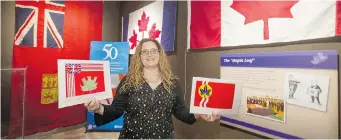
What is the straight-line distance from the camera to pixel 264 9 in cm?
196

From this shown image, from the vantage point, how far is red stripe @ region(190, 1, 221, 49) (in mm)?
2475

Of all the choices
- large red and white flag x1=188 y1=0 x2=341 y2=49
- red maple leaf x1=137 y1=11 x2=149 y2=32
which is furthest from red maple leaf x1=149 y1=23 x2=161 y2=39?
large red and white flag x1=188 y1=0 x2=341 y2=49

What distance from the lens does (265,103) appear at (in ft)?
6.39

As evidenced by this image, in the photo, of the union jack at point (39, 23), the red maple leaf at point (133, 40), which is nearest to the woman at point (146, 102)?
the red maple leaf at point (133, 40)

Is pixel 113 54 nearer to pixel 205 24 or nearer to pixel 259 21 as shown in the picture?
pixel 205 24

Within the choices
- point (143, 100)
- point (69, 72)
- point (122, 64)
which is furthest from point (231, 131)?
point (122, 64)

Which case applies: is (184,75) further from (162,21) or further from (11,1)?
(11,1)

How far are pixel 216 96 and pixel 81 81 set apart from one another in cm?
83

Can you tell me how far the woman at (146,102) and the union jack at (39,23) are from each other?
3002 millimetres

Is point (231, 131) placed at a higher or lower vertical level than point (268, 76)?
lower

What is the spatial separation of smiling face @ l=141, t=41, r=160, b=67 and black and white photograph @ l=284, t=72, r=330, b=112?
1006 mm

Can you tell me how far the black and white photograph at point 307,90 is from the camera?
5.16 ft

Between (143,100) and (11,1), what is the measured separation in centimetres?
333

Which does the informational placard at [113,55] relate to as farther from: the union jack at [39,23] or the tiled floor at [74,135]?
the union jack at [39,23]
